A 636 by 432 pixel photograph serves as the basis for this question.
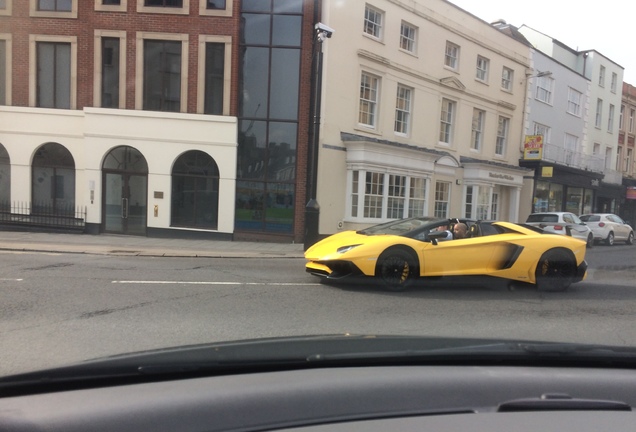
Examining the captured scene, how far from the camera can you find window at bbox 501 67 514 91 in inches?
981

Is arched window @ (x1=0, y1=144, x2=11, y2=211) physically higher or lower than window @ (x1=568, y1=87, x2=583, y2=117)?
lower

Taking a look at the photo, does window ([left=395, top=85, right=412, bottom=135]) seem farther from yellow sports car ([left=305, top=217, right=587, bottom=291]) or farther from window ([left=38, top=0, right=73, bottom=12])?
window ([left=38, top=0, right=73, bottom=12])

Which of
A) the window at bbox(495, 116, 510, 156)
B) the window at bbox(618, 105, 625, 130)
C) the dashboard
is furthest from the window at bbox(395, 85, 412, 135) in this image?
the window at bbox(618, 105, 625, 130)

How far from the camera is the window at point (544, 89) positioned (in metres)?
27.2

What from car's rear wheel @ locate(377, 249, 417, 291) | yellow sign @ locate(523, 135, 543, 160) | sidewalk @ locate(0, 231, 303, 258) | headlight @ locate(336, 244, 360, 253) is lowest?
sidewalk @ locate(0, 231, 303, 258)

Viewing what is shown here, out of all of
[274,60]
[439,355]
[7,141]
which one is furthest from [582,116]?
[439,355]

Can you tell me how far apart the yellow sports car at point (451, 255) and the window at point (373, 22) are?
469 inches

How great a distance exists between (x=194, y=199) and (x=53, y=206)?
5.27m

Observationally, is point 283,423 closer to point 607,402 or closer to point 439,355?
point 439,355

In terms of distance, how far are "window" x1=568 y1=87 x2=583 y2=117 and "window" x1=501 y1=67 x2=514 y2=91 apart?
280 inches

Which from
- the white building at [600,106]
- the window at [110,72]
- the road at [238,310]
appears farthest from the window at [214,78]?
the white building at [600,106]

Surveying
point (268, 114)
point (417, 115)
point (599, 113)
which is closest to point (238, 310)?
point (268, 114)

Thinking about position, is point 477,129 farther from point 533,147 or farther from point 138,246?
point 138,246

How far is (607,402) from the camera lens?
1999mm
